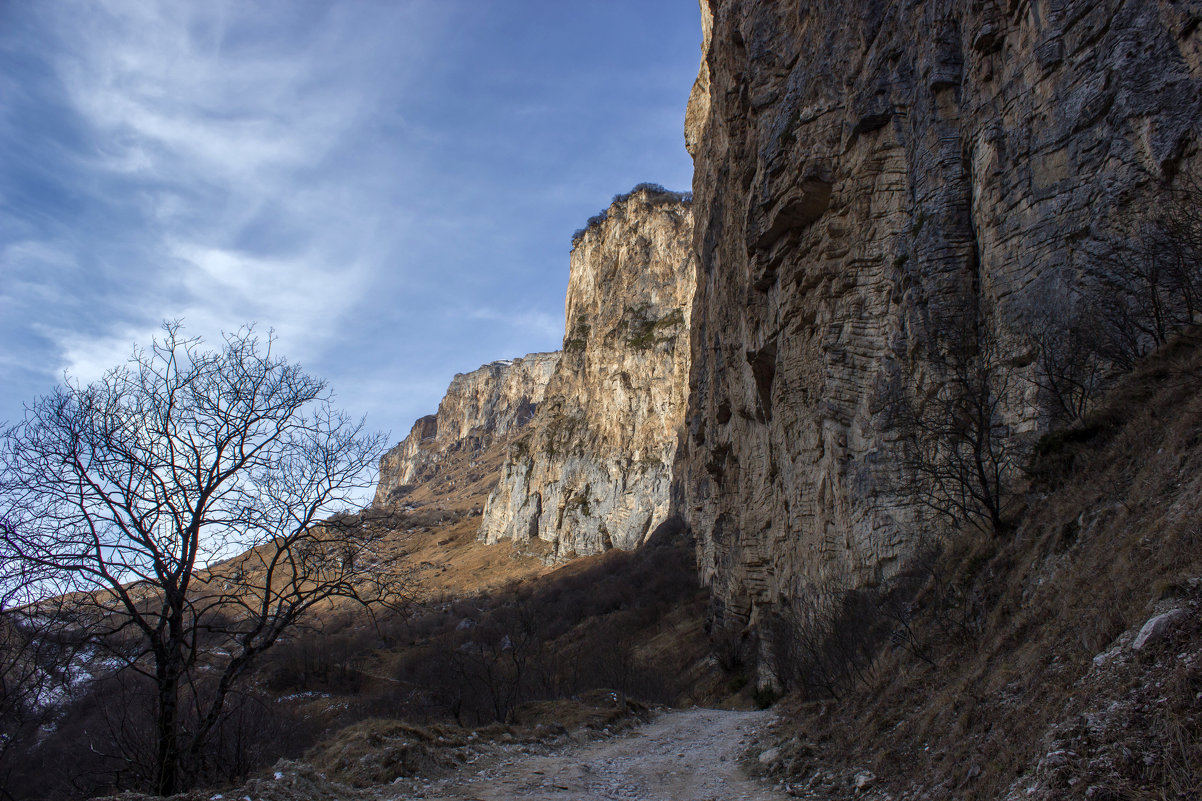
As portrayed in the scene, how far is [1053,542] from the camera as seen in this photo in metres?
7.61

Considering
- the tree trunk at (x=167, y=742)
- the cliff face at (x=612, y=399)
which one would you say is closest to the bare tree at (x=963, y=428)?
the tree trunk at (x=167, y=742)

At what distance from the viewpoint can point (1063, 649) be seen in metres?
5.23

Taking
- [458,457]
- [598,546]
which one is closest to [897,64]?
[598,546]

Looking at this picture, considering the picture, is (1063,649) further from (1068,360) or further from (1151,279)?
(1151,279)

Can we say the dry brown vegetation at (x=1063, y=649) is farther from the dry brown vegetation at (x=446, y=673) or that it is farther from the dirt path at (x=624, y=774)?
the dry brown vegetation at (x=446, y=673)

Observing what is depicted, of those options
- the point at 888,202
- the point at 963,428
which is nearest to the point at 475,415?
the point at 888,202

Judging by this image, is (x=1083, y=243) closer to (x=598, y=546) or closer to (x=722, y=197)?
(x=722, y=197)

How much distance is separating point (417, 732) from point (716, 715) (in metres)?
11.2

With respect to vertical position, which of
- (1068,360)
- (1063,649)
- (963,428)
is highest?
(1068,360)

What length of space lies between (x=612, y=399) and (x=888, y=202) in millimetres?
53903

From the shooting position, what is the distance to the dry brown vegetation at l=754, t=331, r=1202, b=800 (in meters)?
3.62

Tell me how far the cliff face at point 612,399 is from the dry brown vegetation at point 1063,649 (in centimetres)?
5200

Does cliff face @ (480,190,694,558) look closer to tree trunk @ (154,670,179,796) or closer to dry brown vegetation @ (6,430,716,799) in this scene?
dry brown vegetation @ (6,430,716,799)

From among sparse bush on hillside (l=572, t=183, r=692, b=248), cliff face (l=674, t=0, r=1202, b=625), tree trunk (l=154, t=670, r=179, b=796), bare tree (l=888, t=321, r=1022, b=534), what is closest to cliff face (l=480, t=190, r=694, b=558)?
sparse bush on hillside (l=572, t=183, r=692, b=248)
